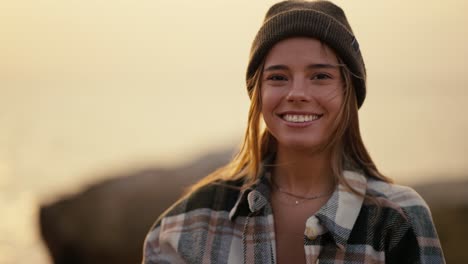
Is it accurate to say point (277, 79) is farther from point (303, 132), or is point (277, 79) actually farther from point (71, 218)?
point (71, 218)

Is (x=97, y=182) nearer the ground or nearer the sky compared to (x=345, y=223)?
nearer the ground

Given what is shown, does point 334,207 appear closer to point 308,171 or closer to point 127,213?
point 308,171

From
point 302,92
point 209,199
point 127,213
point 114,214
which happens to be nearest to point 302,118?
point 302,92

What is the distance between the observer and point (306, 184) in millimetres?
3186

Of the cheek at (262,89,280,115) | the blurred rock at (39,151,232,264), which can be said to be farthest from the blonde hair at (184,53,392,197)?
the blurred rock at (39,151,232,264)

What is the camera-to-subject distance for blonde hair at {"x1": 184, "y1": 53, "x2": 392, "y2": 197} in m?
3.10

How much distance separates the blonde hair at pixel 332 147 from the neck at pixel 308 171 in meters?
0.04

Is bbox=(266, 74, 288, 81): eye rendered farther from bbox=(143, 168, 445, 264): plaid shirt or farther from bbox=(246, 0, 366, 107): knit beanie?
bbox=(143, 168, 445, 264): plaid shirt

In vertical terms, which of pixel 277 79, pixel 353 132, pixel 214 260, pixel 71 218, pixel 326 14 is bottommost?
pixel 71 218

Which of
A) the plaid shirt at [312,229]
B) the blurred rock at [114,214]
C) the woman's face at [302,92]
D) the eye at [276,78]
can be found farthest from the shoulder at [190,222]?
the blurred rock at [114,214]

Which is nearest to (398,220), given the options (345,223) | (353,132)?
(345,223)

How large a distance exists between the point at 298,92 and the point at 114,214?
3.68 metres

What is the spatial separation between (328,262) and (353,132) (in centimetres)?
55

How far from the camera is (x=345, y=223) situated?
2975 millimetres
